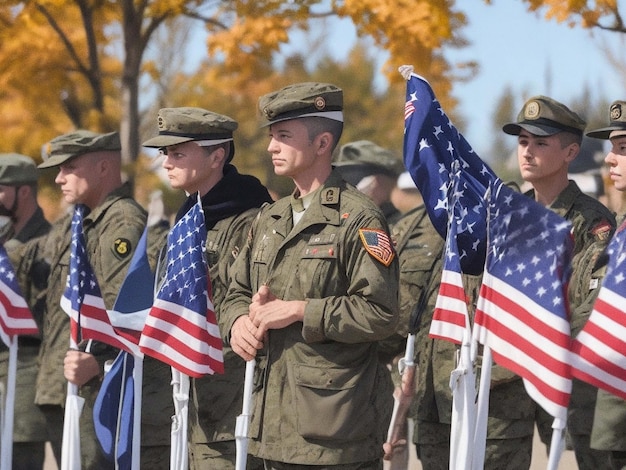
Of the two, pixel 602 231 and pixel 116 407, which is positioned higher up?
pixel 602 231

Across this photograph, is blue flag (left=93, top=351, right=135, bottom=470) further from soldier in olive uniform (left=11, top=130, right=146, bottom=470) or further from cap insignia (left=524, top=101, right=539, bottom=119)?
cap insignia (left=524, top=101, right=539, bottom=119)

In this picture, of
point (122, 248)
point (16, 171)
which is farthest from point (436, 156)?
point (16, 171)

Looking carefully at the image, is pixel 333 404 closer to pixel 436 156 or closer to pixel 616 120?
pixel 436 156

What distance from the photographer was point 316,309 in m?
5.90

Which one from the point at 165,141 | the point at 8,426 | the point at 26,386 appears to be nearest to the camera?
the point at 165,141

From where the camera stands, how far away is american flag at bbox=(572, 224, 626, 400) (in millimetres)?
5449

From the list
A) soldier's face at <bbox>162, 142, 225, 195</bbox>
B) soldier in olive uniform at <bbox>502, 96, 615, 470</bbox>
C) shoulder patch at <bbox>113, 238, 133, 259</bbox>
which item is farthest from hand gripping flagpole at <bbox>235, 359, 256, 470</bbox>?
shoulder patch at <bbox>113, 238, 133, 259</bbox>

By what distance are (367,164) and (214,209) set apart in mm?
3168

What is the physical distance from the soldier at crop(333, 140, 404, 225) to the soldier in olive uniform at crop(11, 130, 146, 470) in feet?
7.63

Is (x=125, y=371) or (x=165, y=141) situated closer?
(x=165, y=141)

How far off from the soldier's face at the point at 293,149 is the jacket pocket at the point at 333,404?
890 millimetres

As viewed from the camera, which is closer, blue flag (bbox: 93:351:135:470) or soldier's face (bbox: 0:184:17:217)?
blue flag (bbox: 93:351:135:470)

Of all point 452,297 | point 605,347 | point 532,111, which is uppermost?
point 532,111

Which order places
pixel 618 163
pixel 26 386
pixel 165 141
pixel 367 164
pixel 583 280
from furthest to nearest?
pixel 367 164, pixel 26 386, pixel 165 141, pixel 583 280, pixel 618 163
